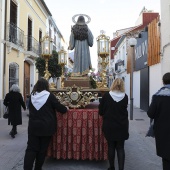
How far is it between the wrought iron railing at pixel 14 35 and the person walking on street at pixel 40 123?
1032cm

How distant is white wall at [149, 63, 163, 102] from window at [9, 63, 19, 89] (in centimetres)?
784

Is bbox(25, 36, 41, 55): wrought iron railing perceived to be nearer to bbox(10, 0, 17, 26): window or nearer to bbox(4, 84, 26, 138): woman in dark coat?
bbox(10, 0, 17, 26): window

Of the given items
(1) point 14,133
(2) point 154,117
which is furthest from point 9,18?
(2) point 154,117

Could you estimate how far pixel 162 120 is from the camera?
344cm

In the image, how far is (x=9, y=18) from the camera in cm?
1429

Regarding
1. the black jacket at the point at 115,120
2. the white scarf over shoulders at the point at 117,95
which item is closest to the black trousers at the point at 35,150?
the black jacket at the point at 115,120

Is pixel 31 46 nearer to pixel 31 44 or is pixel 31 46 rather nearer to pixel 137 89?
pixel 31 44

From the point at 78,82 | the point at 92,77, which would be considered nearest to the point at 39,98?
the point at 78,82

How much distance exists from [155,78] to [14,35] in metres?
8.03

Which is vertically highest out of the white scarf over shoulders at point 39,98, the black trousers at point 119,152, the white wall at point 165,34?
the white wall at point 165,34

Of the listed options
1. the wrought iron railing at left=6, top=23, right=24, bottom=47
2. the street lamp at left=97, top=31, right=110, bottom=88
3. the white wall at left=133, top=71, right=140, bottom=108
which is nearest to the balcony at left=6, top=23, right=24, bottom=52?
the wrought iron railing at left=6, top=23, right=24, bottom=47

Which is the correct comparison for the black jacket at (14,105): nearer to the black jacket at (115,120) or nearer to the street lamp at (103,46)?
the street lamp at (103,46)

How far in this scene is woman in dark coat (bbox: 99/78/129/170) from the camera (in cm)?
411

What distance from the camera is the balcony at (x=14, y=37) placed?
13.7 m
